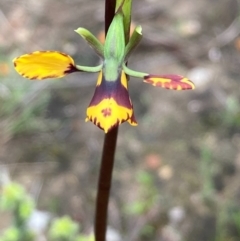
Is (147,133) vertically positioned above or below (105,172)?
above

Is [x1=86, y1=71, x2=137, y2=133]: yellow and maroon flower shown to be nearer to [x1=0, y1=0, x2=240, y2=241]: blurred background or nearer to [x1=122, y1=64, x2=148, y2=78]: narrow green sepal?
[x1=122, y1=64, x2=148, y2=78]: narrow green sepal

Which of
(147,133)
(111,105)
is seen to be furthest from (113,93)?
(147,133)

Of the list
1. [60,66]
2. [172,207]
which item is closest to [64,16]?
[172,207]

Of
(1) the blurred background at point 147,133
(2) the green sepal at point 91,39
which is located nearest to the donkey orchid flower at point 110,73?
(2) the green sepal at point 91,39

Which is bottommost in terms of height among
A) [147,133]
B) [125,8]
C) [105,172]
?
[105,172]

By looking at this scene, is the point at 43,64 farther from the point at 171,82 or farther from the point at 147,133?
the point at 147,133

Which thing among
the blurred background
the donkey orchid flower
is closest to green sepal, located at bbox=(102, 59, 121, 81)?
the donkey orchid flower
